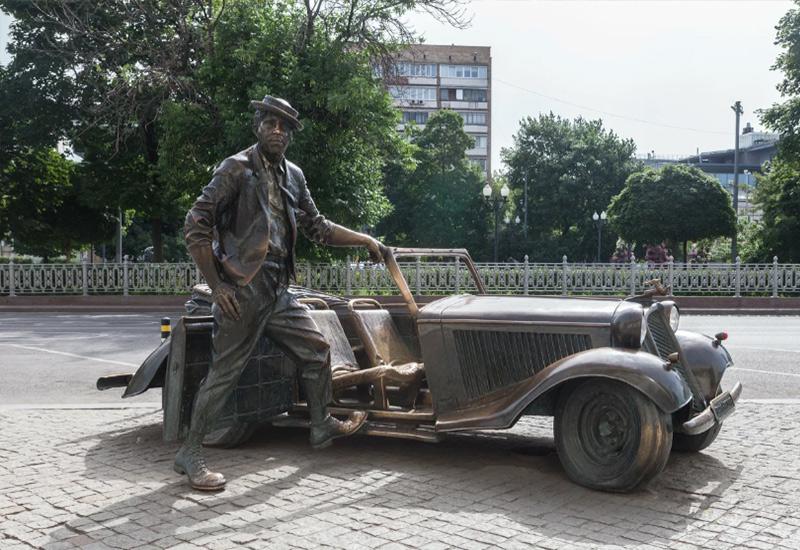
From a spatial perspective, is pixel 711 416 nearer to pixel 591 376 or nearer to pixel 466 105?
pixel 591 376

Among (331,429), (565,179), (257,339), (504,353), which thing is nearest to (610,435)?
(504,353)

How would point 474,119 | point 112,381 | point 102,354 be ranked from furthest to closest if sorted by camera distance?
point 474,119, point 102,354, point 112,381

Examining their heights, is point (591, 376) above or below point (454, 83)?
below

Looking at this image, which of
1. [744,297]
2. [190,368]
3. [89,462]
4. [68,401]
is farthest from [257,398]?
[744,297]

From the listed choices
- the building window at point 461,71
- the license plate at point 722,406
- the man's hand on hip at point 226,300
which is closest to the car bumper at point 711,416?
the license plate at point 722,406


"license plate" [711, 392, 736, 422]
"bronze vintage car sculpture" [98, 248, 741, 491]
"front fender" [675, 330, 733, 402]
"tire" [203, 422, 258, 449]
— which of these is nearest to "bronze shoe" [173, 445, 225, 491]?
"bronze vintage car sculpture" [98, 248, 741, 491]

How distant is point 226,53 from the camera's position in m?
20.8

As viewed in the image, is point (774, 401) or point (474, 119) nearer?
point (774, 401)

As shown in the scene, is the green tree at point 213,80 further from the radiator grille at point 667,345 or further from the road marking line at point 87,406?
the radiator grille at point 667,345

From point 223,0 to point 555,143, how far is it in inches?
1529

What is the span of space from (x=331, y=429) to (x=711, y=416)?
232 centimetres

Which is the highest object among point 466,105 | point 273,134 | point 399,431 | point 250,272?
point 466,105

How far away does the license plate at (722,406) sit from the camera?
4.57 m

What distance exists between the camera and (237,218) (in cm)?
438
